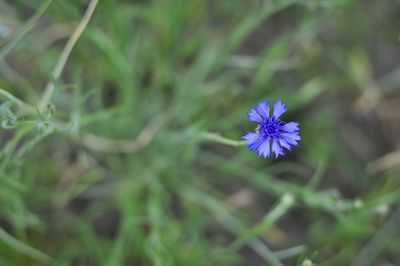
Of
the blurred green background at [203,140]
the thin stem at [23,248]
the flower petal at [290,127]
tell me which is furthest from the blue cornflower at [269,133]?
the thin stem at [23,248]

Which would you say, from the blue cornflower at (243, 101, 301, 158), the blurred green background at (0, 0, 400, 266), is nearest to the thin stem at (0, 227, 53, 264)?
the blurred green background at (0, 0, 400, 266)

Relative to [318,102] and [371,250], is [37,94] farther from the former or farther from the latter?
[371,250]

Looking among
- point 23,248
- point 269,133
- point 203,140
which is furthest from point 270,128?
point 23,248

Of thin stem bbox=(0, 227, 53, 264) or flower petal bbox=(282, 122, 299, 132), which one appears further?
thin stem bbox=(0, 227, 53, 264)

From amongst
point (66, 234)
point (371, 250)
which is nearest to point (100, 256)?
point (66, 234)

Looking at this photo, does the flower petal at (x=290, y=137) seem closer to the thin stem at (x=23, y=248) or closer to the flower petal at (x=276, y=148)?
the flower petal at (x=276, y=148)

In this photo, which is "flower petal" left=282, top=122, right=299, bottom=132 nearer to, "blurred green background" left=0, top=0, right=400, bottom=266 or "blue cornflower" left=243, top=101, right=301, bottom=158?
"blue cornflower" left=243, top=101, right=301, bottom=158

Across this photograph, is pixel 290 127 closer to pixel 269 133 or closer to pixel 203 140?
pixel 269 133

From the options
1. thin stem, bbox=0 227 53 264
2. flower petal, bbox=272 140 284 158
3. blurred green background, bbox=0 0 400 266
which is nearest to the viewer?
flower petal, bbox=272 140 284 158
